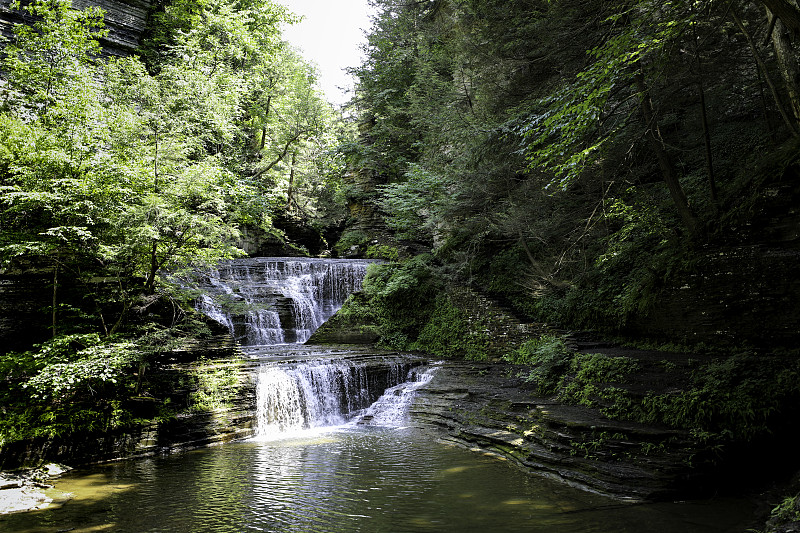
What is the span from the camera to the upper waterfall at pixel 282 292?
14.6 m

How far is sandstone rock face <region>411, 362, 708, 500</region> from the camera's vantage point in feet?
16.7

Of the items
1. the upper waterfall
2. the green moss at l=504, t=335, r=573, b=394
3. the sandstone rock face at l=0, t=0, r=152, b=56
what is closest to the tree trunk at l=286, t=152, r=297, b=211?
the upper waterfall

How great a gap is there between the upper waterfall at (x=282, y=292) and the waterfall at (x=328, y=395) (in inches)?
171

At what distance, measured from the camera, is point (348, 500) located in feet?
17.4

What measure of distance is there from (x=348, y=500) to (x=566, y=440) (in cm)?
329

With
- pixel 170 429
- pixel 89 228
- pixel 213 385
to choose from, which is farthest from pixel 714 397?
pixel 89 228

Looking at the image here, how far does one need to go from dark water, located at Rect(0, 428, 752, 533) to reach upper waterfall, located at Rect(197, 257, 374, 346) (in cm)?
728

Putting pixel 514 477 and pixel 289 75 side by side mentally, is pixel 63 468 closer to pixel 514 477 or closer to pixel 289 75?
pixel 514 477

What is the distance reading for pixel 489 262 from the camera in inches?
592

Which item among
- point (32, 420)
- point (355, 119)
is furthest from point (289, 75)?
point (32, 420)

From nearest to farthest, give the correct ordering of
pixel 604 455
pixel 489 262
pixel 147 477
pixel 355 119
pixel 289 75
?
pixel 604 455 < pixel 147 477 < pixel 489 262 < pixel 289 75 < pixel 355 119

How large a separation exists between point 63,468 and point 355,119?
25.9 metres

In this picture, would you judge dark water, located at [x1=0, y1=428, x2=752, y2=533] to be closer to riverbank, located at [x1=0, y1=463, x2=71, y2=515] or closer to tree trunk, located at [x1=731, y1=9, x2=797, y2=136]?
riverbank, located at [x1=0, y1=463, x2=71, y2=515]

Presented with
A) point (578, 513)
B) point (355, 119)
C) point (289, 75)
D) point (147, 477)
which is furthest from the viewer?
point (355, 119)
